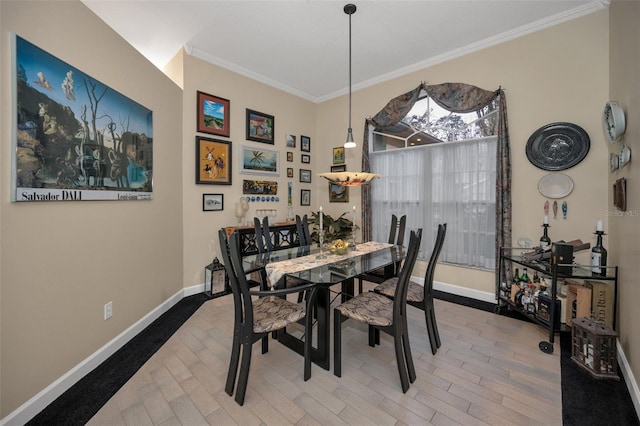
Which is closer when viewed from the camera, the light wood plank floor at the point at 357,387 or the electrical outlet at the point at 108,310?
the light wood plank floor at the point at 357,387

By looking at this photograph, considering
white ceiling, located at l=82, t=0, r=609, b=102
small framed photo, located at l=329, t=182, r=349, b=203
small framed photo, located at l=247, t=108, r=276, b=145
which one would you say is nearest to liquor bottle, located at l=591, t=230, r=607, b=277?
white ceiling, located at l=82, t=0, r=609, b=102

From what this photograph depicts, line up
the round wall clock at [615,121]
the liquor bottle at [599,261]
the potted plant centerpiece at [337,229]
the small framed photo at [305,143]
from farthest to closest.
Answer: the small framed photo at [305,143] < the potted plant centerpiece at [337,229] < the liquor bottle at [599,261] < the round wall clock at [615,121]

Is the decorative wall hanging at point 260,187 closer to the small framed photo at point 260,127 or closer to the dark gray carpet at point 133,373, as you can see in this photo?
the small framed photo at point 260,127

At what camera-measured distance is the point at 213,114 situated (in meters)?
3.71

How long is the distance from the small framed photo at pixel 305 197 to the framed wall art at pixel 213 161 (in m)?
1.47

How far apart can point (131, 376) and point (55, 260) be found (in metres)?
0.99

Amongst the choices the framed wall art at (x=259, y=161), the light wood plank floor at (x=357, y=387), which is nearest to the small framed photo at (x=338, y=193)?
the framed wall art at (x=259, y=161)

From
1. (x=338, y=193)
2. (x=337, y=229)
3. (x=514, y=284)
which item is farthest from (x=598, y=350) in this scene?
(x=338, y=193)

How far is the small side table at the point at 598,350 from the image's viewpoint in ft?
6.24

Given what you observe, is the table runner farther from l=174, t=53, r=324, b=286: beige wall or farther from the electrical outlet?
l=174, t=53, r=324, b=286: beige wall

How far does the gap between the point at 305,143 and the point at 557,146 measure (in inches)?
142

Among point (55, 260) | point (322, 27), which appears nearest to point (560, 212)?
point (322, 27)

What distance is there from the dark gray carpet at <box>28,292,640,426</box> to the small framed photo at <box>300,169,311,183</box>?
327 centimetres

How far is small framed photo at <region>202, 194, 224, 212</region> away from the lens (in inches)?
145
